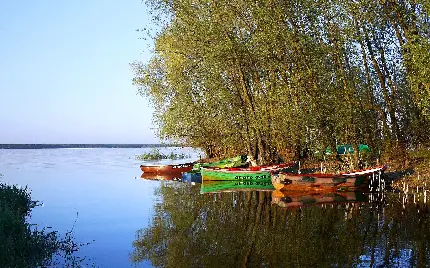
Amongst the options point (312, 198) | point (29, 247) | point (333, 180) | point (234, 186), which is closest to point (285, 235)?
point (29, 247)

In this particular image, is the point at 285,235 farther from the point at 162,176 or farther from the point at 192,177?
the point at 162,176

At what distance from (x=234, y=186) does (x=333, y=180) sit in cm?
1007

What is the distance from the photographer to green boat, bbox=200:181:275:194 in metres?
37.2

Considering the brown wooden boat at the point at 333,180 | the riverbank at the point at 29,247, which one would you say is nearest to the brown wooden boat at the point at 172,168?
the brown wooden boat at the point at 333,180

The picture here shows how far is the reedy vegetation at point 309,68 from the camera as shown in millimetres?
35219

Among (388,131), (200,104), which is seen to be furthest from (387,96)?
(200,104)

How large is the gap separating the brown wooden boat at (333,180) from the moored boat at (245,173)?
5.55m

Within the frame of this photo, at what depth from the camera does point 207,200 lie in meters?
30.9

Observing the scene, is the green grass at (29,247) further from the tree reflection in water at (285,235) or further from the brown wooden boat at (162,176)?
the brown wooden boat at (162,176)

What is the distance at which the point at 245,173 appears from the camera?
3997cm

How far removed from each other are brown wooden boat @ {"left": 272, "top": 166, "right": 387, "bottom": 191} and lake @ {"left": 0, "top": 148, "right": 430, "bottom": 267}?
835 millimetres

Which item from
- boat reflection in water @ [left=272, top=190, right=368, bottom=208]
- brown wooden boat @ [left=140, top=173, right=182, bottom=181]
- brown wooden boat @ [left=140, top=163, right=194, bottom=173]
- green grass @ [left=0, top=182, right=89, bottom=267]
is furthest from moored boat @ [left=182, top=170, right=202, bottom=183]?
green grass @ [left=0, top=182, right=89, bottom=267]

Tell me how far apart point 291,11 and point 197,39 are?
9023 mm

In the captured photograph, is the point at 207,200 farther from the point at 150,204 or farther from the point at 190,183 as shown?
the point at 190,183
